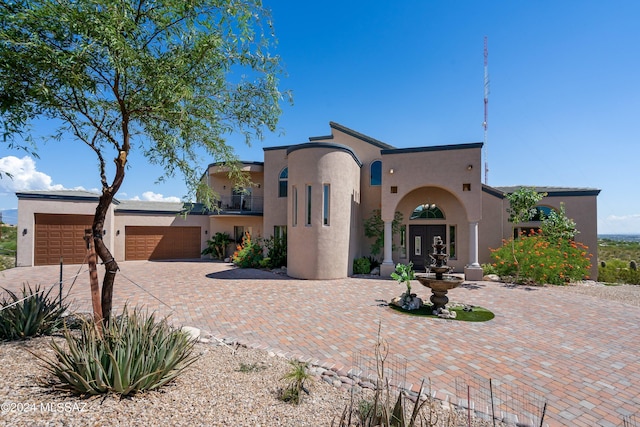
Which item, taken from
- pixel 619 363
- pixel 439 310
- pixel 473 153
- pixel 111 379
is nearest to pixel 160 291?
pixel 111 379

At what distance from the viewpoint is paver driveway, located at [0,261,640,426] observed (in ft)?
14.6

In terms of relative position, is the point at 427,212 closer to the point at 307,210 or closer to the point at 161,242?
the point at 307,210

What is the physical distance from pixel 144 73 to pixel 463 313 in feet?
30.4

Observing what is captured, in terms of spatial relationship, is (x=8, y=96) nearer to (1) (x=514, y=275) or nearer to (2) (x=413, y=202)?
(2) (x=413, y=202)

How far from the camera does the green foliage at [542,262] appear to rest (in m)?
12.3

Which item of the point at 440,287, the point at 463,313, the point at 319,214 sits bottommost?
the point at 463,313

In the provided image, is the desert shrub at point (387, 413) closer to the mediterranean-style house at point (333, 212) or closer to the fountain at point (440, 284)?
the fountain at point (440, 284)

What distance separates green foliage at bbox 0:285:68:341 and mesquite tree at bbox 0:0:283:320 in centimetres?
141

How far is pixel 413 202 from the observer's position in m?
16.2

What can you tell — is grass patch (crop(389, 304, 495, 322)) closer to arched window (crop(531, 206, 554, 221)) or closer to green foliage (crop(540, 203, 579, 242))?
green foliage (crop(540, 203, 579, 242))

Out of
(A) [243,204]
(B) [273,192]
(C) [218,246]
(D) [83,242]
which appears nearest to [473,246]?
(B) [273,192]

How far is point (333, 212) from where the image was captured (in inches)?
518

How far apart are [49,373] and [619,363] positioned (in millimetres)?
9048

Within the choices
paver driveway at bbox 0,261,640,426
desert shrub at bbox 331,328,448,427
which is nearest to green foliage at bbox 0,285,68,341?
paver driveway at bbox 0,261,640,426
